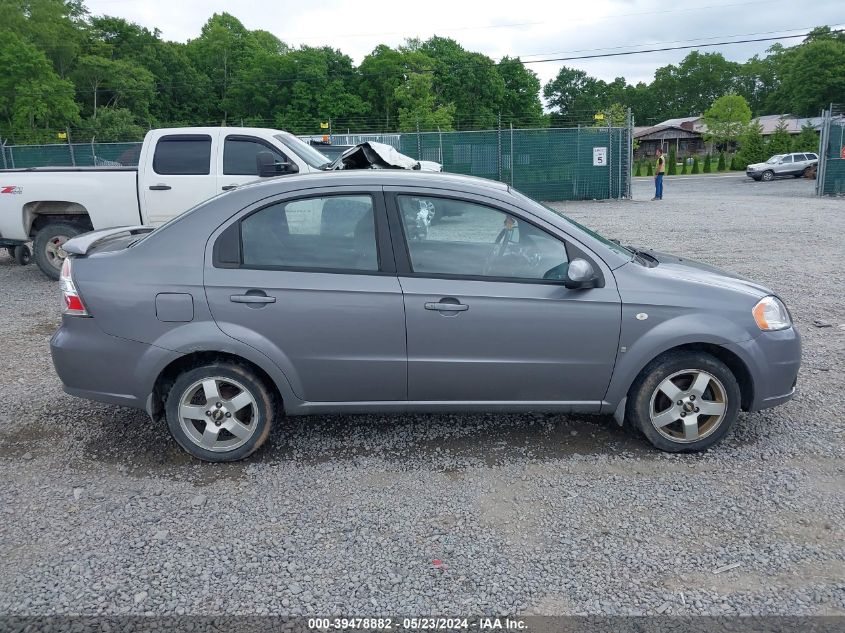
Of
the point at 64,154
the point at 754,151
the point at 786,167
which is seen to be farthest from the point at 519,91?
the point at 64,154

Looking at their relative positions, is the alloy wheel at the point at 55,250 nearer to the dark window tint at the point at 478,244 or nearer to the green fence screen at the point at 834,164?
the dark window tint at the point at 478,244

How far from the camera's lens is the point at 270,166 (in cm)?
886

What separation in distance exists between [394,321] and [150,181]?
656 cm

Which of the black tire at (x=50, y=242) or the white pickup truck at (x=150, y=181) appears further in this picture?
the black tire at (x=50, y=242)

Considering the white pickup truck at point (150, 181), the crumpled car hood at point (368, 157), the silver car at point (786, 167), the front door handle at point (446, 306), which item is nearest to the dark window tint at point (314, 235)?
the front door handle at point (446, 306)

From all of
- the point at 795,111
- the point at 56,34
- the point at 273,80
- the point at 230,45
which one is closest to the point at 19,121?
the point at 56,34

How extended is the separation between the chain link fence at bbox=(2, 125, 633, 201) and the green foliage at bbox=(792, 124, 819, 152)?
1106 inches

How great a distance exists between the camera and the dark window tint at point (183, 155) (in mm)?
9289

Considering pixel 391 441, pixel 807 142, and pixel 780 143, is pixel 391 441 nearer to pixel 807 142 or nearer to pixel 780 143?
pixel 807 142

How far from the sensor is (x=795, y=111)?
82.2m

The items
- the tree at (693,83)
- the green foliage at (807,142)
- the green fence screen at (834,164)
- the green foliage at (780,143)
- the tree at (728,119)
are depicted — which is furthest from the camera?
the tree at (693,83)

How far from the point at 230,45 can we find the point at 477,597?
99.1 m

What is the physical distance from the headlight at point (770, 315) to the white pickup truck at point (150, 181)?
6.49 metres

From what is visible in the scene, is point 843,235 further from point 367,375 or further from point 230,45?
point 230,45
